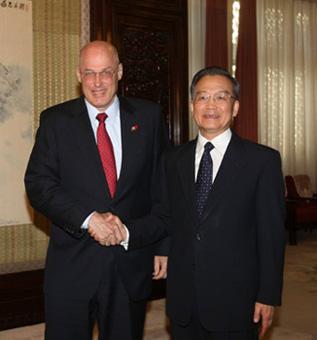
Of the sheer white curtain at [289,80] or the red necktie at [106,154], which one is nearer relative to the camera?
the red necktie at [106,154]

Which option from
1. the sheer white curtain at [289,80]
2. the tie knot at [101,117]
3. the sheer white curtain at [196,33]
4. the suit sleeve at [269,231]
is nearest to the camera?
the suit sleeve at [269,231]

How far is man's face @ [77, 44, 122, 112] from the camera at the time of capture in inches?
93.8

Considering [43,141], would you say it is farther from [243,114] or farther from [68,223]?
[243,114]

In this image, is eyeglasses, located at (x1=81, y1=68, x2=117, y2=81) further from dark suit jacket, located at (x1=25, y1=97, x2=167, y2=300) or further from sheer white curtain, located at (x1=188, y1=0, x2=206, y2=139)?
sheer white curtain, located at (x1=188, y1=0, x2=206, y2=139)

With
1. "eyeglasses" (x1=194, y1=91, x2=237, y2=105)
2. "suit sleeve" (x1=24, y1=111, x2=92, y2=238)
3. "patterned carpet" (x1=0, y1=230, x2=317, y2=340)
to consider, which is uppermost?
"eyeglasses" (x1=194, y1=91, x2=237, y2=105)

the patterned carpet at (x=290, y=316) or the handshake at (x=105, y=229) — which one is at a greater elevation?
the handshake at (x=105, y=229)

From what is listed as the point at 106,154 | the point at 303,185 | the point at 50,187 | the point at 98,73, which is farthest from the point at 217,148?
the point at 303,185

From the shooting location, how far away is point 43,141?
2.43m

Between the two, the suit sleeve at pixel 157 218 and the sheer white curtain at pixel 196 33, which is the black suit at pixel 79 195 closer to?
the suit sleeve at pixel 157 218

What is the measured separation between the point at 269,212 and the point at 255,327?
45 centimetres

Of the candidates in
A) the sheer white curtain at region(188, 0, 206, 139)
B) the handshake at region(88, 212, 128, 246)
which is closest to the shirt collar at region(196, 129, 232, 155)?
the handshake at region(88, 212, 128, 246)

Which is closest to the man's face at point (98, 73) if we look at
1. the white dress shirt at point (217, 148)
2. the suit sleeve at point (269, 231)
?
the white dress shirt at point (217, 148)

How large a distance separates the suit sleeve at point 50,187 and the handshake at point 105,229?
0.05m

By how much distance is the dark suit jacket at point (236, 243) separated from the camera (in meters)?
2.25
